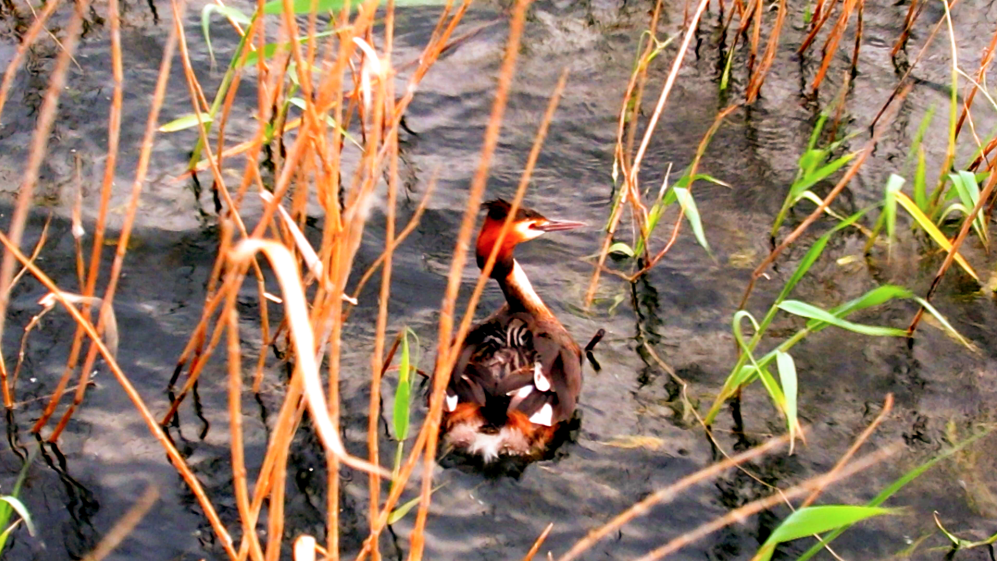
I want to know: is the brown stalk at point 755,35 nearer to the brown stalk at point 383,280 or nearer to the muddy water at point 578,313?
the muddy water at point 578,313

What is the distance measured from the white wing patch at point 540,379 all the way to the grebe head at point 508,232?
1.76 ft

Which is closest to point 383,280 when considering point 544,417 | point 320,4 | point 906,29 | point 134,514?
point 320,4

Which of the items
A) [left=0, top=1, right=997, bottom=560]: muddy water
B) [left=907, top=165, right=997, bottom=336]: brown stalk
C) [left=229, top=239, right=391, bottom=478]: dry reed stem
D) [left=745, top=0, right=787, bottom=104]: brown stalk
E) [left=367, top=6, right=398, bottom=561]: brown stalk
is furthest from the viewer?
[left=745, top=0, right=787, bottom=104]: brown stalk

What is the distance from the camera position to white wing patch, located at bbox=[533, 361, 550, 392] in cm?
367

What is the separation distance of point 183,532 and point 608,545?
4.35 ft

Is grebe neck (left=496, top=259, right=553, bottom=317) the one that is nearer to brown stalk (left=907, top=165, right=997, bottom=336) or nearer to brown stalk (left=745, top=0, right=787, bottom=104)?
brown stalk (left=907, top=165, right=997, bottom=336)

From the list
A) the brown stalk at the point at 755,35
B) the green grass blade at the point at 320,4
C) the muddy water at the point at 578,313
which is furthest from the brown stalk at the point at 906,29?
the green grass blade at the point at 320,4

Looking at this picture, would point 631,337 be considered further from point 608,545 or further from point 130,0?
point 130,0

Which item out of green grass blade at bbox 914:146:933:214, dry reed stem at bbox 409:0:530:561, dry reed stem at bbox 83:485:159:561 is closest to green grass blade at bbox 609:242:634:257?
green grass blade at bbox 914:146:933:214

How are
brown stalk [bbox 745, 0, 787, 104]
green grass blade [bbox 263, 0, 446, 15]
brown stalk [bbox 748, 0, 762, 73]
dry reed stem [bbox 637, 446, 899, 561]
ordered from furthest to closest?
1. brown stalk [bbox 748, 0, 762, 73]
2. brown stalk [bbox 745, 0, 787, 104]
3. green grass blade [bbox 263, 0, 446, 15]
4. dry reed stem [bbox 637, 446, 899, 561]

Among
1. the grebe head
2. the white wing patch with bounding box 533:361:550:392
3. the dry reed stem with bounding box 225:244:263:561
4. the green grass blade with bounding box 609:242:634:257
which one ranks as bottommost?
the white wing patch with bounding box 533:361:550:392

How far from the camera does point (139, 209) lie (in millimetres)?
4609

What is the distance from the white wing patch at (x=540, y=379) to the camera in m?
3.67

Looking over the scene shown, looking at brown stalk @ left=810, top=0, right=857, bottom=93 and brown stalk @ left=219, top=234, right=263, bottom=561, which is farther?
→ brown stalk @ left=810, top=0, right=857, bottom=93
